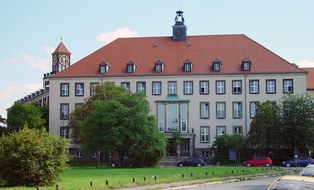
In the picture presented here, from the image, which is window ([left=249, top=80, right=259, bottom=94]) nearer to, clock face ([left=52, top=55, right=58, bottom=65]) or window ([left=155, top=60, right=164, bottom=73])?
window ([left=155, top=60, right=164, bottom=73])

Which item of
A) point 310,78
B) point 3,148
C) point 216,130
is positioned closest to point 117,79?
point 216,130

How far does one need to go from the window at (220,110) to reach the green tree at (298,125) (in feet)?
38.5

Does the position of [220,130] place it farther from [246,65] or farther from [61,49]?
[61,49]

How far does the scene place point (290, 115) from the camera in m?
69.7

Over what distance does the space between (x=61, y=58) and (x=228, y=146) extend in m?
70.3

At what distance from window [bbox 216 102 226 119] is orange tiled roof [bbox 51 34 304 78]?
469cm

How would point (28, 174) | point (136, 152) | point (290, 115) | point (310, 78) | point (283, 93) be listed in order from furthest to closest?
point (310, 78) < point (283, 93) < point (290, 115) < point (136, 152) < point (28, 174)

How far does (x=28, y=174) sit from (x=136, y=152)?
30.6 metres

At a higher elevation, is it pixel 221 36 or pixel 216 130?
pixel 221 36

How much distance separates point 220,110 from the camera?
3159 inches

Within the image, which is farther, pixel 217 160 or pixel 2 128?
pixel 2 128

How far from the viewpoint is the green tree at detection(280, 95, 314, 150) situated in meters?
68.7

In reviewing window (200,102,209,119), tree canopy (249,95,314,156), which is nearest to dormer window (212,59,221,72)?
window (200,102,209,119)

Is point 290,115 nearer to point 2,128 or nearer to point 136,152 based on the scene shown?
point 136,152
